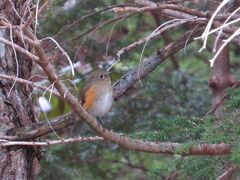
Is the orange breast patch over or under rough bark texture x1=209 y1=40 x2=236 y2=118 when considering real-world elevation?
over

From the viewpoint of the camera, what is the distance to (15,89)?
11.0ft

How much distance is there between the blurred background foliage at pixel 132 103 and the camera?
3.29 meters

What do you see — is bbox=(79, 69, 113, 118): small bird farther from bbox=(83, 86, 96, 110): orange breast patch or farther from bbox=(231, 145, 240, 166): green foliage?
bbox=(231, 145, 240, 166): green foliage

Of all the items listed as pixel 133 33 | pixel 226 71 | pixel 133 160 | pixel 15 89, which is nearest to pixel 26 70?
pixel 15 89

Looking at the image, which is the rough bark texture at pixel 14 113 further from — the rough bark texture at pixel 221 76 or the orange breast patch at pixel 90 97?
the rough bark texture at pixel 221 76

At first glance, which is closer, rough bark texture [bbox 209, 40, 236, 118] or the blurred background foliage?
the blurred background foliage

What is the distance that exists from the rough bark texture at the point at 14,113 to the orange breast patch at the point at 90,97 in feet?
1.64

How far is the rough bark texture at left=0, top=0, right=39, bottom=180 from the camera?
10.5 ft

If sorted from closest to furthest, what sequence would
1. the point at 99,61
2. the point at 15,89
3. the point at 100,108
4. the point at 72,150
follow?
the point at 15,89 → the point at 100,108 → the point at 99,61 → the point at 72,150

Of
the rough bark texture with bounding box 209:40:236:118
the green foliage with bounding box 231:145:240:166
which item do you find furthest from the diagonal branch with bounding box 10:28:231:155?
the rough bark texture with bounding box 209:40:236:118

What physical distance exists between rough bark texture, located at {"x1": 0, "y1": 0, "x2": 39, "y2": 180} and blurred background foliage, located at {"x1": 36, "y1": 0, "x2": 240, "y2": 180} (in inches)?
10.7

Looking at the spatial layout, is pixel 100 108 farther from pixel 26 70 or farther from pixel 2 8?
pixel 2 8

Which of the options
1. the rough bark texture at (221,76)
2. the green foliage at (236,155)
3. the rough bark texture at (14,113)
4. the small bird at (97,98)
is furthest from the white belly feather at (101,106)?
the green foliage at (236,155)

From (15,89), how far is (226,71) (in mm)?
2032
